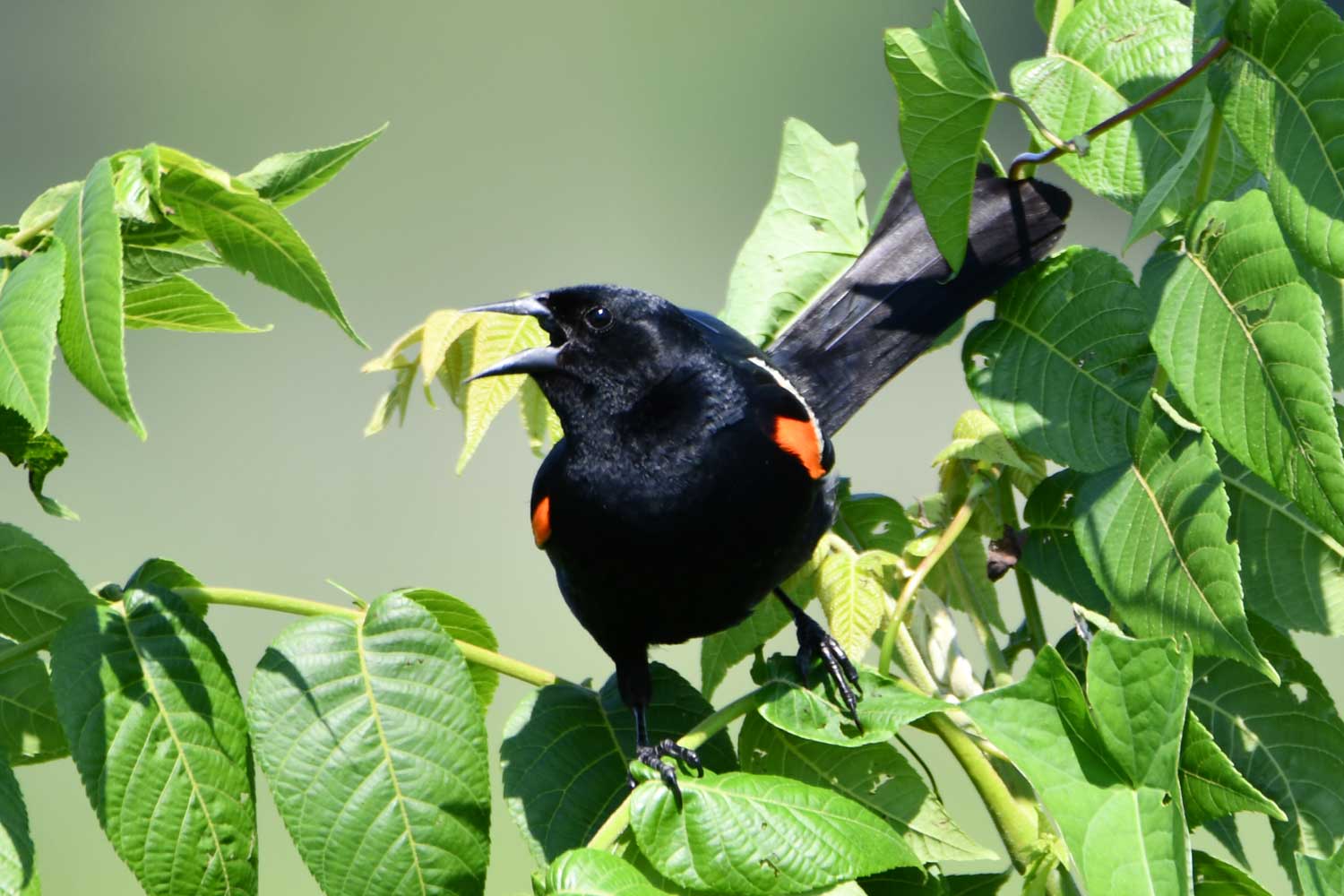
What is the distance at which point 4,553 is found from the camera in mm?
1024

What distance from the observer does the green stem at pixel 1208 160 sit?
0.90m

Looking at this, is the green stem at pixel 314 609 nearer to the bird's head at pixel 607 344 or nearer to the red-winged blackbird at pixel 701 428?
the red-winged blackbird at pixel 701 428

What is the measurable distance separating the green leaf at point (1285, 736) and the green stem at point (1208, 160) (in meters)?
0.33

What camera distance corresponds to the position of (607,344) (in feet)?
4.74

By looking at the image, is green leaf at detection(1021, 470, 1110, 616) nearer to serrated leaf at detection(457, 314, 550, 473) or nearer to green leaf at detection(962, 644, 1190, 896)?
green leaf at detection(962, 644, 1190, 896)

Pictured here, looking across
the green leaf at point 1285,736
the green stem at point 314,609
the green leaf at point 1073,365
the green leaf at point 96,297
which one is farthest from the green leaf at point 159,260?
the green leaf at point 1285,736

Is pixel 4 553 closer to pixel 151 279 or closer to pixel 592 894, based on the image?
pixel 151 279

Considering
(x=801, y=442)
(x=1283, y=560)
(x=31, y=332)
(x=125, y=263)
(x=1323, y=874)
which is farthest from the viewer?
(x=801, y=442)

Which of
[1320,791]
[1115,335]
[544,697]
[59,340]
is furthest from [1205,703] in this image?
[59,340]

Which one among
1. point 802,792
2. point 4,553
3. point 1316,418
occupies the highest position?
point 4,553

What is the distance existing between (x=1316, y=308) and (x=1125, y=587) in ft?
0.75

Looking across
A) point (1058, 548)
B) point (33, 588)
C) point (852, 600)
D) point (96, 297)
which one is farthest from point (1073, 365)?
point (33, 588)

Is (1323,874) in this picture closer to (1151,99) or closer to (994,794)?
(994,794)

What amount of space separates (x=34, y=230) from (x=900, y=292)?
80cm
